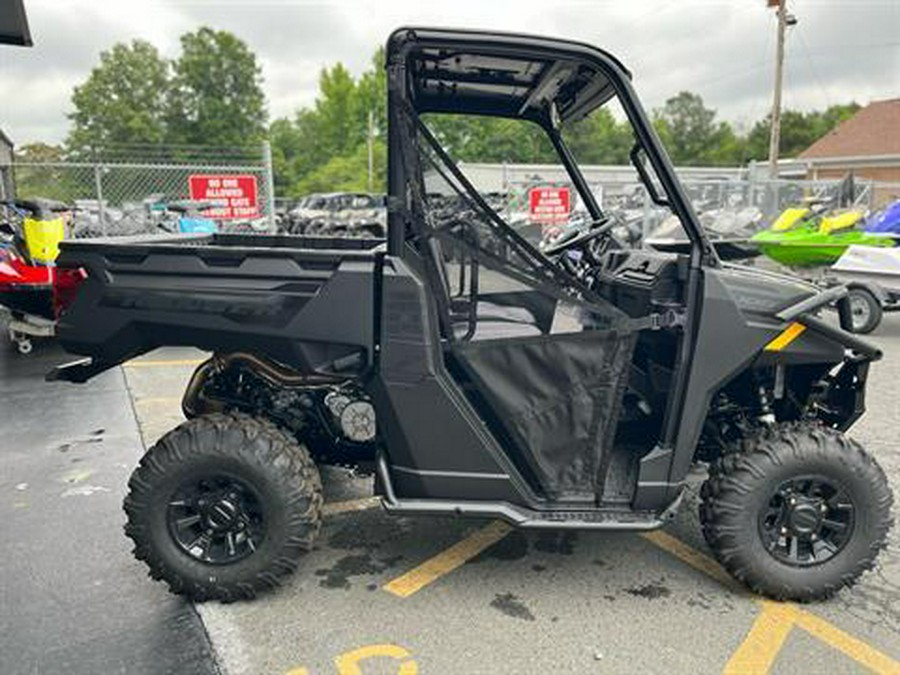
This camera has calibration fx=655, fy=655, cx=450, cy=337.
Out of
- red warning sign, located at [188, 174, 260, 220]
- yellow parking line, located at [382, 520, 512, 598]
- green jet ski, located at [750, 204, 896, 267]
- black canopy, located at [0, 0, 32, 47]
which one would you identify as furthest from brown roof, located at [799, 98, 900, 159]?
black canopy, located at [0, 0, 32, 47]

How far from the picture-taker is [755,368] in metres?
2.90

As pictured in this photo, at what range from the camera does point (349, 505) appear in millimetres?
3789

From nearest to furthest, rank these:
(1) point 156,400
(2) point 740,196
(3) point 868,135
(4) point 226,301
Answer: (4) point 226,301
(1) point 156,400
(2) point 740,196
(3) point 868,135

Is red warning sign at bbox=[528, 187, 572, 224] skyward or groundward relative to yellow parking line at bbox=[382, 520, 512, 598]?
skyward

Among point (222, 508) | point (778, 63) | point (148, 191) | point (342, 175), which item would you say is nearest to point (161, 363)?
point (222, 508)

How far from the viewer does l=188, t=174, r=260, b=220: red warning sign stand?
8.74m

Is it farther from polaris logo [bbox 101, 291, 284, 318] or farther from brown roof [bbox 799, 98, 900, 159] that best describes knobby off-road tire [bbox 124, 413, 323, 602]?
brown roof [bbox 799, 98, 900, 159]

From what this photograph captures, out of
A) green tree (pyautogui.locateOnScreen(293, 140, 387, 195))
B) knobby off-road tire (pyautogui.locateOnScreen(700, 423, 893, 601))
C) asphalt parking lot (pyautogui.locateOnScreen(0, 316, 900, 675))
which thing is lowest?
asphalt parking lot (pyautogui.locateOnScreen(0, 316, 900, 675))

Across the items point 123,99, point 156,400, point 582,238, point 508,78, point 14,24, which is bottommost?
point 156,400

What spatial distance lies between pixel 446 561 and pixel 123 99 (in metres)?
57.9

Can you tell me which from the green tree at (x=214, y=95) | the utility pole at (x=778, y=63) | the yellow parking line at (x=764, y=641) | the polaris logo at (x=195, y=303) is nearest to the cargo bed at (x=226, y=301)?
the polaris logo at (x=195, y=303)

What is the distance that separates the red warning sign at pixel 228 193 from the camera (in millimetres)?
8742

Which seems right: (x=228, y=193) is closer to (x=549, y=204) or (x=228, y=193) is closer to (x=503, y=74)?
(x=549, y=204)

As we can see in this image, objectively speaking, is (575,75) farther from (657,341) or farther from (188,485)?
(188,485)
